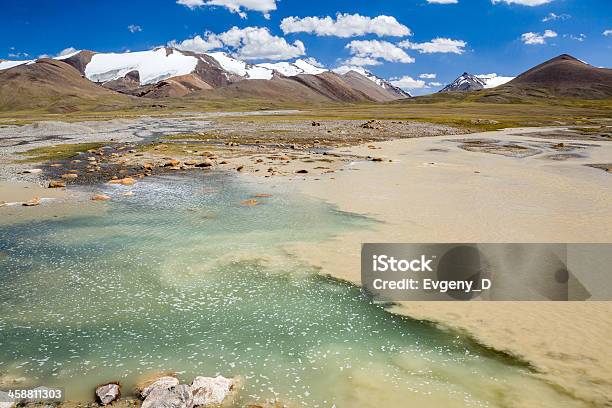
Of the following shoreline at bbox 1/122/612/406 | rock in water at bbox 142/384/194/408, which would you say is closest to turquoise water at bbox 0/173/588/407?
shoreline at bbox 1/122/612/406

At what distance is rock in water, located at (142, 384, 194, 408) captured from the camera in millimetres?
9852

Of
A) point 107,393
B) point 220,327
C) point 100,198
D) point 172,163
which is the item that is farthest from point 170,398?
point 172,163

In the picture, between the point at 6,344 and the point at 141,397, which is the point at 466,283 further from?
the point at 6,344

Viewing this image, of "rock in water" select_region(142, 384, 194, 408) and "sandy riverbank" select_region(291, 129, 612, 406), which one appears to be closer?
"rock in water" select_region(142, 384, 194, 408)

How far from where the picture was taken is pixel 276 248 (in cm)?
2075

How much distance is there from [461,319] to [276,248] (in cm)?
918

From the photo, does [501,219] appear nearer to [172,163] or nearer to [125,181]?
[125,181]

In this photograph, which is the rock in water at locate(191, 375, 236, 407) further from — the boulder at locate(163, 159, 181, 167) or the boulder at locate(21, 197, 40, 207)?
the boulder at locate(163, 159, 181, 167)

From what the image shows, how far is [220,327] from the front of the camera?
45.1 feet

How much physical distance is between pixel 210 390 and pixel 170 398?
0.89m

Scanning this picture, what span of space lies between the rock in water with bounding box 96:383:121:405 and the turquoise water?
0.42 meters

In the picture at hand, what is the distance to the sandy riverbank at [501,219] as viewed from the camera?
1266 centimetres

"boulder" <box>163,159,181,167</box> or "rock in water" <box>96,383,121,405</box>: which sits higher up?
"boulder" <box>163,159,181,167</box>

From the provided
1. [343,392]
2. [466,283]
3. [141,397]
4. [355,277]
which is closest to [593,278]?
[466,283]
